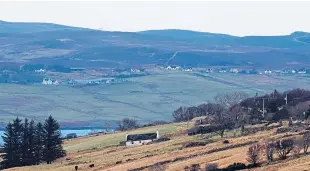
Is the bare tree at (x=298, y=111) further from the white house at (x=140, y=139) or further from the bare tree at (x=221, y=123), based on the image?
the white house at (x=140, y=139)

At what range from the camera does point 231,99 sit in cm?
15412

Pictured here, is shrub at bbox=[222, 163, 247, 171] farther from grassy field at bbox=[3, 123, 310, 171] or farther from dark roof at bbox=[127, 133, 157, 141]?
dark roof at bbox=[127, 133, 157, 141]

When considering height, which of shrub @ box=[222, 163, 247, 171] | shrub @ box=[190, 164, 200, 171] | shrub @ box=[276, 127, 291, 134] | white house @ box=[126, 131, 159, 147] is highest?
shrub @ box=[222, 163, 247, 171]

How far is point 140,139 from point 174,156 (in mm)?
26353

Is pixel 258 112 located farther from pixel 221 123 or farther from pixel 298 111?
pixel 221 123

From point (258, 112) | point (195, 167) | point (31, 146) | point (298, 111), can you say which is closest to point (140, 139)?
point (31, 146)

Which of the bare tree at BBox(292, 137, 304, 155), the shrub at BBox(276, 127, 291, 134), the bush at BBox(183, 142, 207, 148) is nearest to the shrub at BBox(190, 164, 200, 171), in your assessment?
the bare tree at BBox(292, 137, 304, 155)

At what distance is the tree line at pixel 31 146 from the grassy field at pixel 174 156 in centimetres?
179

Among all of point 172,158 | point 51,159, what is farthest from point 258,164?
point 51,159

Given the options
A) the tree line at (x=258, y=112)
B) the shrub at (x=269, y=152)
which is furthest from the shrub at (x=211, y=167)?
the tree line at (x=258, y=112)

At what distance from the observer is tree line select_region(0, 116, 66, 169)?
3162 inches

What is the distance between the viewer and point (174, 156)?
64312 mm

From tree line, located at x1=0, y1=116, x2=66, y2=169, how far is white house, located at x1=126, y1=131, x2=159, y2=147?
27.7 feet

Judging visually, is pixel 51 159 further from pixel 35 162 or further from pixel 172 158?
pixel 172 158
